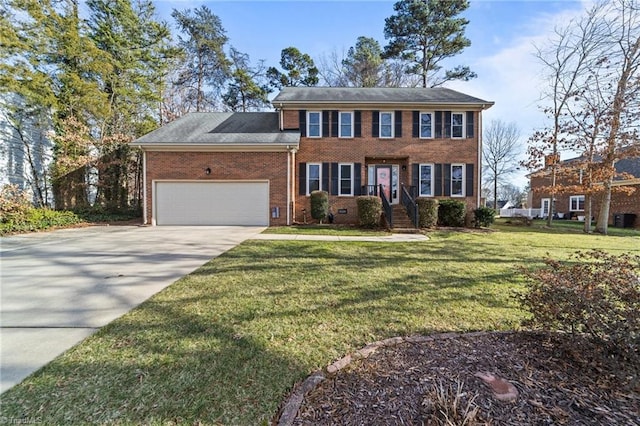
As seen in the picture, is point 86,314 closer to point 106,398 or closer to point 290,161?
point 106,398

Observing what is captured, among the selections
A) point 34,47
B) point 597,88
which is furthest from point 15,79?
point 597,88

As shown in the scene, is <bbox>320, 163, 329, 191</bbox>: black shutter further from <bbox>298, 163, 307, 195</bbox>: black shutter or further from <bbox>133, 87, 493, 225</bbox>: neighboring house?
<bbox>298, 163, 307, 195</bbox>: black shutter

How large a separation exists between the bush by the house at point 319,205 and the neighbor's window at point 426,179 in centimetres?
538

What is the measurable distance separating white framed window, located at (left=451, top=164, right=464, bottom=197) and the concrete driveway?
11609mm

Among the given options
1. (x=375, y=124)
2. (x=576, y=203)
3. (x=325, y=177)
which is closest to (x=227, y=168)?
(x=325, y=177)

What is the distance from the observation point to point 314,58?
964 inches

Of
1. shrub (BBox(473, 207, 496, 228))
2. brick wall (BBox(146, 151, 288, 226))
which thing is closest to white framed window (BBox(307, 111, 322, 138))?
brick wall (BBox(146, 151, 288, 226))

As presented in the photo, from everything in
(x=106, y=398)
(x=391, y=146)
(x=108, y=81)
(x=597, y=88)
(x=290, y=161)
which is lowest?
(x=106, y=398)

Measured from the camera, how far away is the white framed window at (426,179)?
14.7 meters

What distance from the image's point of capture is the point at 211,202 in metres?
13.2

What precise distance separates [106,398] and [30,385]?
73 cm

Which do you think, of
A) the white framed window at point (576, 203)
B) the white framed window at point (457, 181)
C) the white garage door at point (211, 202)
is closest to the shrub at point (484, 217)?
the white framed window at point (457, 181)

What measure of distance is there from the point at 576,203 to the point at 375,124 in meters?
21.6

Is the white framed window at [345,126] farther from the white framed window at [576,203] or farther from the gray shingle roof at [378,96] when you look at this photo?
the white framed window at [576,203]
